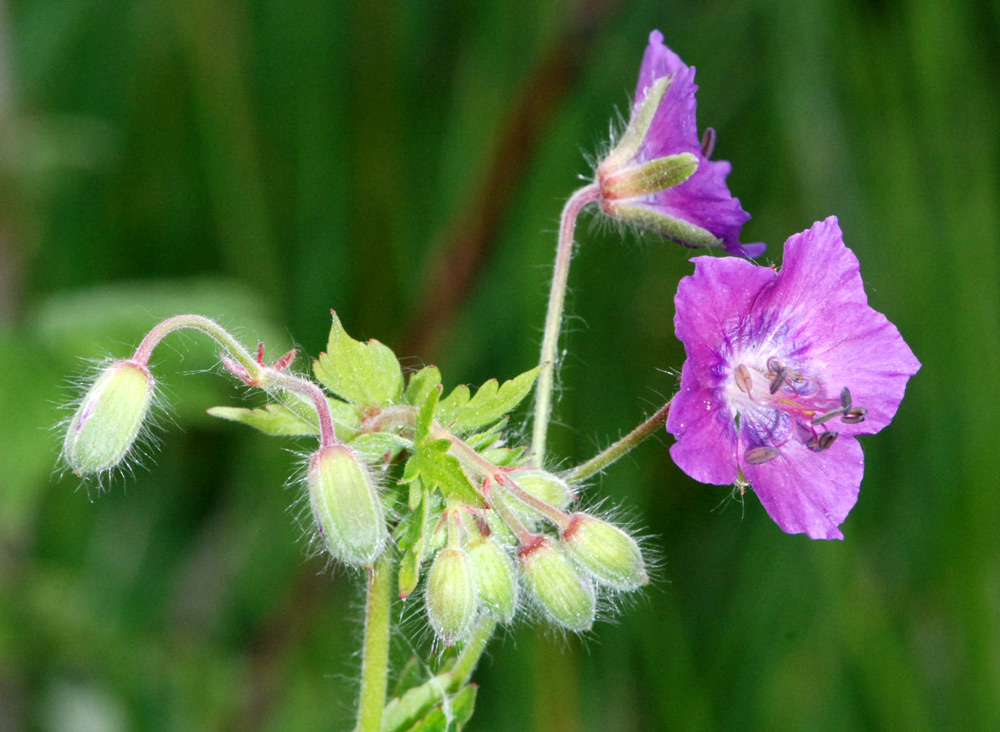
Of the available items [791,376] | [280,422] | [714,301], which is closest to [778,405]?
[791,376]

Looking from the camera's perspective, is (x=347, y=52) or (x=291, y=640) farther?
(x=347, y=52)

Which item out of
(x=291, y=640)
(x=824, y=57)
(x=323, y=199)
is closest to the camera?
(x=291, y=640)

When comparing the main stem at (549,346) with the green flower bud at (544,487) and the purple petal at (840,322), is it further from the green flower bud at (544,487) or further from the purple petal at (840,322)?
the purple petal at (840,322)

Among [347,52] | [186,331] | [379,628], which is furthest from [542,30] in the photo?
[379,628]

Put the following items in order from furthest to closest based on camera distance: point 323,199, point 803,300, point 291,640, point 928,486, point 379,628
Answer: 1. point 323,199
2. point 928,486
3. point 291,640
4. point 803,300
5. point 379,628

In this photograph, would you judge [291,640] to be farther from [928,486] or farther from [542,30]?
[542,30]

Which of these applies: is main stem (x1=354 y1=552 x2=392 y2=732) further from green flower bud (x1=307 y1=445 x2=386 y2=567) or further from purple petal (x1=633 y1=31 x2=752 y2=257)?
purple petal (x1=633 y1=31 x2=752 y2=257)
